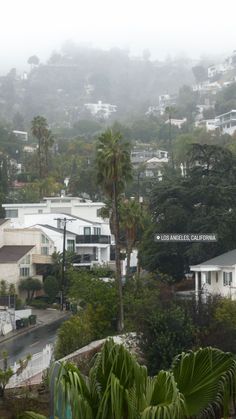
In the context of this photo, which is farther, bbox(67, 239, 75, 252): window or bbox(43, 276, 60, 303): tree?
bbox(67, 239, 75, 252): window

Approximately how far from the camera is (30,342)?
46.0 metres

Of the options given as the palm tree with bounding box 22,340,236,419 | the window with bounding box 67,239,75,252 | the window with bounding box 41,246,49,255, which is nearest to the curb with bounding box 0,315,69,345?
the window with bounding box 41,246,49,255

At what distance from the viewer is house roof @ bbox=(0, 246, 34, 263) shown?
62578 millimetres

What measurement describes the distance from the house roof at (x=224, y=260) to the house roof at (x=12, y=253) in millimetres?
20443

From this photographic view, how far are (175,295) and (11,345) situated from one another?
33.7ft

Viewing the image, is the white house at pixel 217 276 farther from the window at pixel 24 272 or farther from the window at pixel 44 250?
the window at pixel 44 250

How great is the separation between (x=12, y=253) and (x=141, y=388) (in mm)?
52779

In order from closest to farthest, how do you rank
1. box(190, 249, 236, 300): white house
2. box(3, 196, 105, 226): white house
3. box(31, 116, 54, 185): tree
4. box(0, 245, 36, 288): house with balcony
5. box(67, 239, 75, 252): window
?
box(190, 249, 236, 300): white house < box(0, 245, 36, 288): house with balcony < box(67, 239, 75, 252): window < box(3, 196, 105, 226): white house < box(31, 116, 54, 185): tree

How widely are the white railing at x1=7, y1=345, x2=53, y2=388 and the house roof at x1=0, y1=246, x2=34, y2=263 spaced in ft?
78.6

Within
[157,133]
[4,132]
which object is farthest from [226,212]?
[157,133]

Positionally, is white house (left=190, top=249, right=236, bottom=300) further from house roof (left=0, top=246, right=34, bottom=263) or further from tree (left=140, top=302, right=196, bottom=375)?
house roof (left=0, top=246, right=34, bottom=263)

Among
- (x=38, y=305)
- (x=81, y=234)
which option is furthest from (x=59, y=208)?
(x=38, y=305)

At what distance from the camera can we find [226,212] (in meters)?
50.9

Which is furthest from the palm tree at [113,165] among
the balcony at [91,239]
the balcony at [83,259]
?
the balcony at [91,239]
